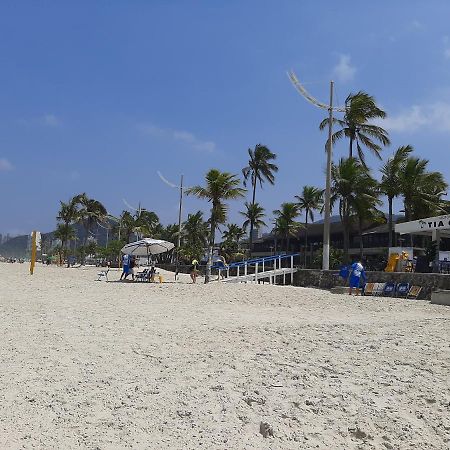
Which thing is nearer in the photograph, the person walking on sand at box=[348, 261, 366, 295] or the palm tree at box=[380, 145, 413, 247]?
the person walking on sand at box=[348, 261, 366, 295]

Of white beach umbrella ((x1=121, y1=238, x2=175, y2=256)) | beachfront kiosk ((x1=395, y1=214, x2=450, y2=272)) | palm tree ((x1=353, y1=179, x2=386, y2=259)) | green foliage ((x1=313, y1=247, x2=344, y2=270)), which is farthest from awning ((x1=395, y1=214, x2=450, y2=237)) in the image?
green foliage ((x1=313, y1=247, x2=344, y2=270))

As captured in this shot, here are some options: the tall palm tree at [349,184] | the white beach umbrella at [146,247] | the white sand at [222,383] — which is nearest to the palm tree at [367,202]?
the tall palm tree at [349,184]

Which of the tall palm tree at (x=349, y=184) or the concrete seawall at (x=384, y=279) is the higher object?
the tall palm tree at (x=349, y=184)

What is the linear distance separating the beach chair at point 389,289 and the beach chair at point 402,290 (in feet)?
0.62

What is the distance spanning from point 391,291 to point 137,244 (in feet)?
37.5

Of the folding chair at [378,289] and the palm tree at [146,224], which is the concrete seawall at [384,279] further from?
the palm tree at [146,224]

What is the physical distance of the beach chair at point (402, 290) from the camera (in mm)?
17125

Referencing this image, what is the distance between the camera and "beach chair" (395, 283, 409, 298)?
56.2ft

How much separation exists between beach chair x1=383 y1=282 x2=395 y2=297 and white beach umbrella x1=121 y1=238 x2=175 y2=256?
10.0 m

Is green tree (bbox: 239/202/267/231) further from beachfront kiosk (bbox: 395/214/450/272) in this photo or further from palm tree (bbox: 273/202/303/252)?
beachfront kiosk (bbox: 395/214/450/272)

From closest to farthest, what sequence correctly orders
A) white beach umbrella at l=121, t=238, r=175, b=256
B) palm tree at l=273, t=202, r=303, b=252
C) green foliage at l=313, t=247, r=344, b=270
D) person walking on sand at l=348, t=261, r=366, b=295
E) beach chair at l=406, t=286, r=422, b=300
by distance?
beach chair at l=406, t=286, r=422, b=300, person walking on sand at l=348, t=261, r=366, b=295, white beach umbrella at l=121, t=238, r=175, b=256, green foliage at l=313, t=247, r=344, b=270, palm tree at l=273, t=202, r=303, b=252

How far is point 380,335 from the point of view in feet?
26.1

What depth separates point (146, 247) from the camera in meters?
23.6

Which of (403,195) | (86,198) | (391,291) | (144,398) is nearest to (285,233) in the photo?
(403,195)
